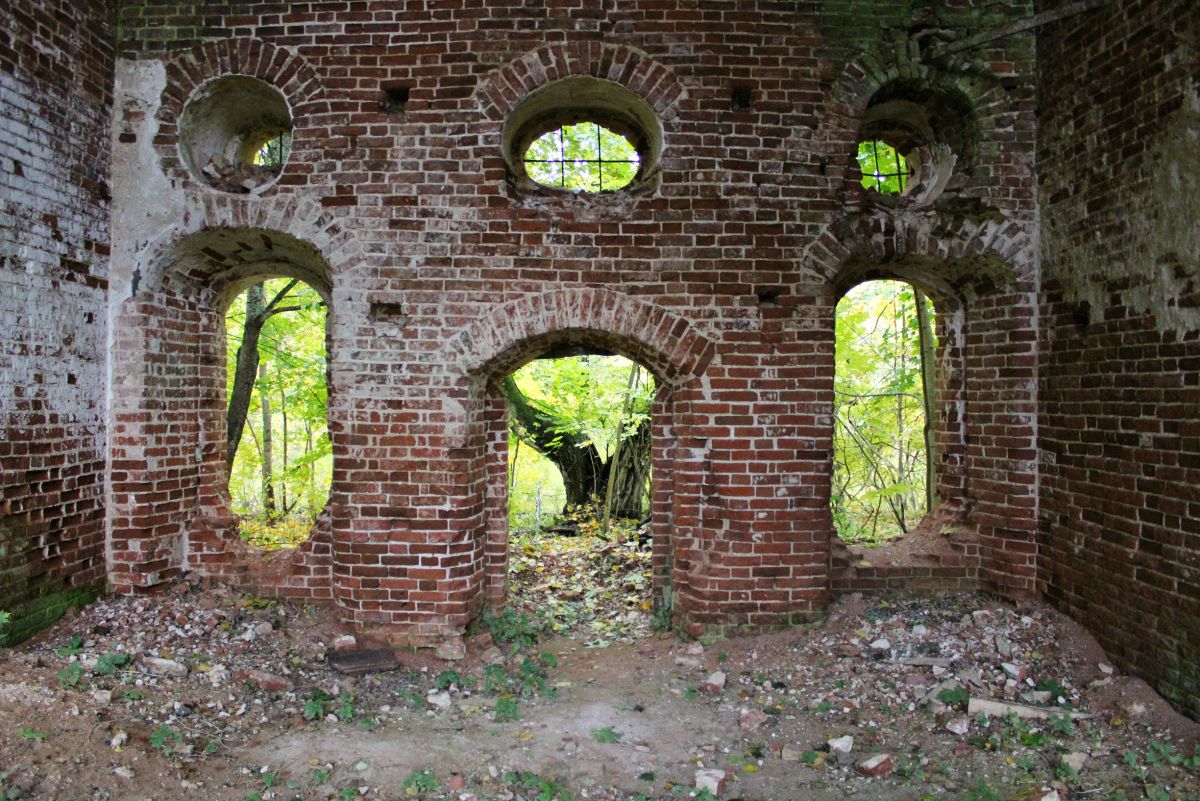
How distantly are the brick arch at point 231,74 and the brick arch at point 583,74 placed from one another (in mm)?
1224

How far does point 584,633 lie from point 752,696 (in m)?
1.52

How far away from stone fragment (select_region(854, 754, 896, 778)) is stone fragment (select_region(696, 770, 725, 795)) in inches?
28.7

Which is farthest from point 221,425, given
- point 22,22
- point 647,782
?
point 647,782

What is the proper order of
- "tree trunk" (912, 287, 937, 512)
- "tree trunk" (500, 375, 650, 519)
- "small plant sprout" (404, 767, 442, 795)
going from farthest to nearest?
1. "tree trunk" (500, 375, 650, 519)
2. "tree trunk" (912, 287, 937, 512)
3. "small plant sprout" (404, 767, 442, 795)

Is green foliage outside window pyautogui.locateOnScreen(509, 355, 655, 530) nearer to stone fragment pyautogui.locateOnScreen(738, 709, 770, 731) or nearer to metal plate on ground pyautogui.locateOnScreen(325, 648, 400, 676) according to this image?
metal plate on ground pyautogui.locateOnScreen(325, 648, 400, 676)

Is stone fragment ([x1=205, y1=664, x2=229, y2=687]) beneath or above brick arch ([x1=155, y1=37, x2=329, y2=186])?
beneath

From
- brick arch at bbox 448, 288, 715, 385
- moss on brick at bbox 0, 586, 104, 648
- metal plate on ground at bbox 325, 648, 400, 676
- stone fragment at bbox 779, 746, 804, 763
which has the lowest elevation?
stone fragment at bbox 779, 746, 804, 763

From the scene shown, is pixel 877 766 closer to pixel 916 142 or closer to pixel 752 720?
pixel 752 720

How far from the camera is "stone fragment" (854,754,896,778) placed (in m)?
3.69

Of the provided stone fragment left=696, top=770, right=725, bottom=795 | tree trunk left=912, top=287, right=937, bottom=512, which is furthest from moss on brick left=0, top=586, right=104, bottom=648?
tree trunk left=912, top=287, right=937, bottom=512

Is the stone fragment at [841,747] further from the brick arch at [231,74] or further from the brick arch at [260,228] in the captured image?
the brick arch at [231,74]

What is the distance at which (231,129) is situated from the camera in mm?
5641

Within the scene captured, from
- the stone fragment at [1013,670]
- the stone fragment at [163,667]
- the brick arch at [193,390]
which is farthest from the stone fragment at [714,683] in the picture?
the stone fragment at [163,667]

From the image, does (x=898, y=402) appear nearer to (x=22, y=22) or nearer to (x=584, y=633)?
(x=584, y=633)
